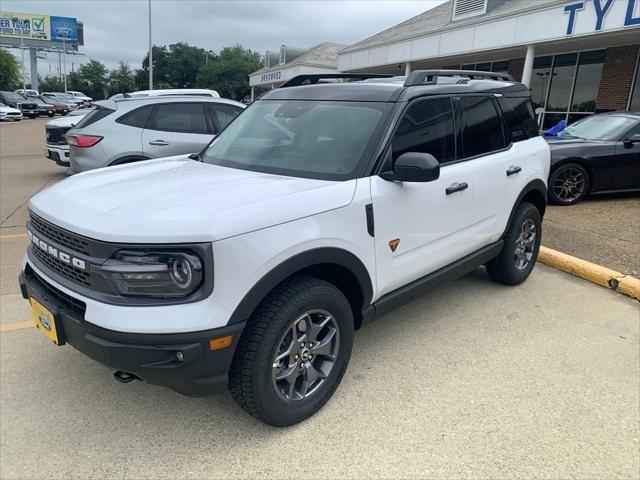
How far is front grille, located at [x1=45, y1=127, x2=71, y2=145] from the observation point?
9914 millimetres

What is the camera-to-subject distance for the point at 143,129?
7.14m

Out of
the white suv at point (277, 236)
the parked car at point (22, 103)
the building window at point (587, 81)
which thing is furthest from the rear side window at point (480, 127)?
the parked car at point (22, 103)

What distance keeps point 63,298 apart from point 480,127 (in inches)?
123

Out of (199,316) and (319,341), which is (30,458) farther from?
Result: (319,341)

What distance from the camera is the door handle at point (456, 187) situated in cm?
340

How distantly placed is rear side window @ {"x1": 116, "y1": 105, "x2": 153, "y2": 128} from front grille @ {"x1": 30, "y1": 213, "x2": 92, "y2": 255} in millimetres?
4819

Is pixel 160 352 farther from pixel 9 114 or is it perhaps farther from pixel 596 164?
pixel 9 114

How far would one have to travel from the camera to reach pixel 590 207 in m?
7.83

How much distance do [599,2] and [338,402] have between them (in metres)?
12.7

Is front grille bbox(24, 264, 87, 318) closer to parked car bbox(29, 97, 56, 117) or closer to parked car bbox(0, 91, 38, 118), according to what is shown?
parked car bbox(0, 91, 38, 118)

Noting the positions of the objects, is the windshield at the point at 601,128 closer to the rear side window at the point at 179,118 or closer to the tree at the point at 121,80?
the rear side window at the point at 179,118

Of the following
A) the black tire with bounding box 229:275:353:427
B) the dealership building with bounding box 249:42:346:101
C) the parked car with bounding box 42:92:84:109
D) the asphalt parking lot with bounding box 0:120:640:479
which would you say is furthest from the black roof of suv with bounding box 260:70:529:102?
the parked car with bounding box 42:92:84:109

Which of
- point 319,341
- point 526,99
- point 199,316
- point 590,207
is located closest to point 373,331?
point 319,341

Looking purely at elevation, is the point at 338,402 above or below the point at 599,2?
below
